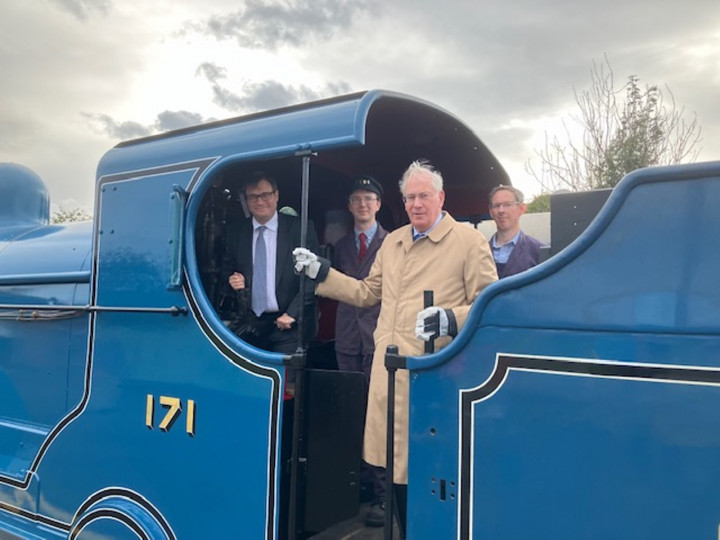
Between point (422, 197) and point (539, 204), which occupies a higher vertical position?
point (539, 204)

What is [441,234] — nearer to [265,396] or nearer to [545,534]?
[265,396]

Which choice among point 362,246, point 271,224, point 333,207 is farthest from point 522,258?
point 271,224

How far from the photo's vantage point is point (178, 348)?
8.12 ft

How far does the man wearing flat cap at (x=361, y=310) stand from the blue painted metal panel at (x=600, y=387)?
1.11 meters

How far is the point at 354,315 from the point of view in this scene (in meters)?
3.05

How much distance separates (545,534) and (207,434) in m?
1.36

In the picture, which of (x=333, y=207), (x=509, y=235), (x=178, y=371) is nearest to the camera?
(x=178, y=371)

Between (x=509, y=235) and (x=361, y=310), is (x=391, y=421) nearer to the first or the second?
(x=361, y=310)

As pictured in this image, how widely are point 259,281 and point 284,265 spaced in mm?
137

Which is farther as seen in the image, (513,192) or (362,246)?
(513,192)

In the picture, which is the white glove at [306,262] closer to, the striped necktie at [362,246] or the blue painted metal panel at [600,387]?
the blue painted metal panel at [600,387]

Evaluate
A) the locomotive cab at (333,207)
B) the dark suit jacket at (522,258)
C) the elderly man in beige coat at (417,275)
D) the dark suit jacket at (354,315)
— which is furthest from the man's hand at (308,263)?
the dark suit jacket at (522,258)

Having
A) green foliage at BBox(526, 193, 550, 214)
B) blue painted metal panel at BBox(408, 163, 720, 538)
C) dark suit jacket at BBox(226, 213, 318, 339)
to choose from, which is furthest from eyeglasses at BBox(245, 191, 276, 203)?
green foliage at BBox(526, 193, 550, 214)

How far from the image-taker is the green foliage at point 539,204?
439 inches
